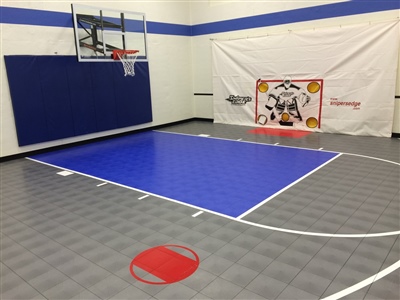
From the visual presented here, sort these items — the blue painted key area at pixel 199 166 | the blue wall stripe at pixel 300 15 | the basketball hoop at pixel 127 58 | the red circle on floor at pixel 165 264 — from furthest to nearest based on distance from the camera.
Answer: the basketball hoop at pixel 127 58 < the blue wall stripe at pixel 300 15 < the blue painted key area at pixel 199 166 < the red circle on floor at pixel 165 264

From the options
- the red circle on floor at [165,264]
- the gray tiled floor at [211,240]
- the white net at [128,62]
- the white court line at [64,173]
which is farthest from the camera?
the white net at [128,62]

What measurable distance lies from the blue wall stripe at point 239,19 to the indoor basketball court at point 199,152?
3cm

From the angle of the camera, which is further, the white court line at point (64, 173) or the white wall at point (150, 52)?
the white wall at point (150, 52)

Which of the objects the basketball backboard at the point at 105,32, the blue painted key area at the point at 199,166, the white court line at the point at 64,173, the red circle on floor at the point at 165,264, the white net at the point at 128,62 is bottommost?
the red circle on floor at the point at 165,264

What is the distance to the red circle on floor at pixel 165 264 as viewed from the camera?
9.09 ft

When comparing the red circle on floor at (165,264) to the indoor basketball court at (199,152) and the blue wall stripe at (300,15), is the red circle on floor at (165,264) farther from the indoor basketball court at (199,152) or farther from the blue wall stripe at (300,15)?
the blue wall stripe at (300,15)

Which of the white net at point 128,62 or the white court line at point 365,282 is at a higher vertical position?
the white net at point 128,62

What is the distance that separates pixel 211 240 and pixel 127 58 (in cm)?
671

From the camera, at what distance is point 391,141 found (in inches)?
285

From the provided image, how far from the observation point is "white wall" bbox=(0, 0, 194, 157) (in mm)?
6910

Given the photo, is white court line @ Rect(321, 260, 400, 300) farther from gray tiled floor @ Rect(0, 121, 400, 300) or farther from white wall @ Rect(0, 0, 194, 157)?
white wall @ Rect(0, 0, 194, 157)

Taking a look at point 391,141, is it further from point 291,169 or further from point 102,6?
point 102,6

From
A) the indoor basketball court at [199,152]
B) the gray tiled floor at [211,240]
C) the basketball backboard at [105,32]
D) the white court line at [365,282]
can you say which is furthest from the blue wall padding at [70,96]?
the white court line at [365,282]

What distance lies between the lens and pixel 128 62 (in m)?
8.84
